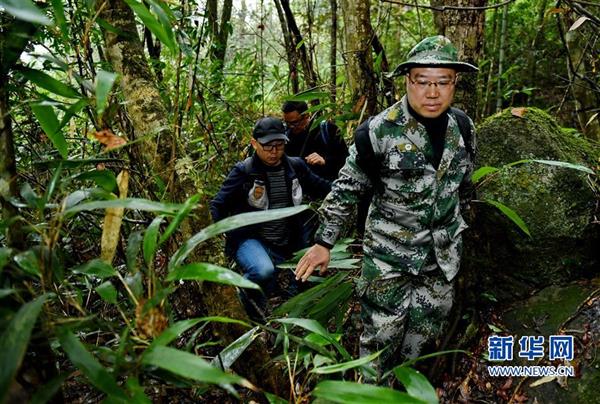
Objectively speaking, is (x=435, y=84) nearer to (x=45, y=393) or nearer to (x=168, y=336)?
(x=168, y=336)

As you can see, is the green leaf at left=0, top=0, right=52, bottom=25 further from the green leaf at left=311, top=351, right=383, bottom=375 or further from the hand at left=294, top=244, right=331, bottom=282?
the hand at left=294, top=244, right=331, bottom=282

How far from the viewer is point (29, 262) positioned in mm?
1161

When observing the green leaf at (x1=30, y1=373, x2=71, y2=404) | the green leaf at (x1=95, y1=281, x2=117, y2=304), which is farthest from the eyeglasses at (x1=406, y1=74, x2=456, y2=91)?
the green leaf at (x1=30, y1=373, x2=71, y2=404)

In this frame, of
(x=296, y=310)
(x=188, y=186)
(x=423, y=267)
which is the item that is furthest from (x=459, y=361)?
(x=188, y=186)

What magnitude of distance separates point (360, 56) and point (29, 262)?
3081 millimetres

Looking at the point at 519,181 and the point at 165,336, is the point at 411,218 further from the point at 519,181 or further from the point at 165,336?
the point at 165,336

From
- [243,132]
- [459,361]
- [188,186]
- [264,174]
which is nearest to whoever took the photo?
[188,186]

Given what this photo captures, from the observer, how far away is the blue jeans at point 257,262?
3.46m

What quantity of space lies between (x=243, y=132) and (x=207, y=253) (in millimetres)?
3104

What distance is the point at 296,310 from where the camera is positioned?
277 centimetres

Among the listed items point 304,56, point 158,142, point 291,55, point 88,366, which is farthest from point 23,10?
point 291,55

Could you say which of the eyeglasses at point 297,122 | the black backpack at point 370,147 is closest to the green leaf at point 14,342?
the black backpack at point 370,147

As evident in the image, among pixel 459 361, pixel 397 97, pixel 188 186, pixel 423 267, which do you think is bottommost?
pixel 459 361

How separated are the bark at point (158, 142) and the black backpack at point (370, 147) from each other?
0.90m
